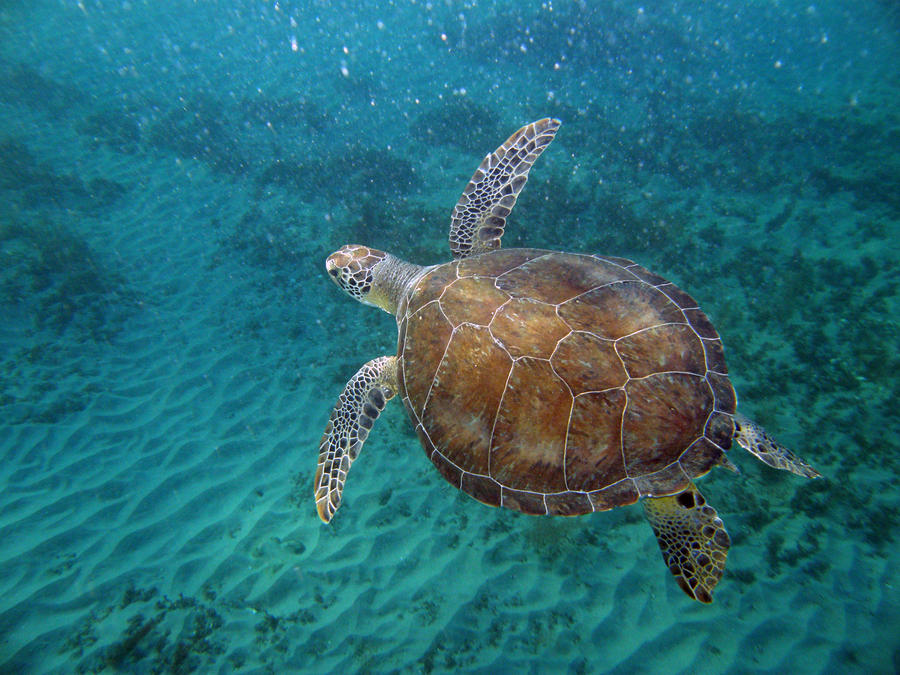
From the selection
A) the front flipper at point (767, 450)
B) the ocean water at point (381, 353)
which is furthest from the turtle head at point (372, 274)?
the front flipper at point (767, 450)

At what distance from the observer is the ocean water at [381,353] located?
3033mm

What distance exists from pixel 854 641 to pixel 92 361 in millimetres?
8783

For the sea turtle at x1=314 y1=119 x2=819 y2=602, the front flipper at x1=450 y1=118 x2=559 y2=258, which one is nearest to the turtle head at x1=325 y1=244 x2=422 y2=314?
the front flipper at x1=450 y1=118 x2=559 y2=258

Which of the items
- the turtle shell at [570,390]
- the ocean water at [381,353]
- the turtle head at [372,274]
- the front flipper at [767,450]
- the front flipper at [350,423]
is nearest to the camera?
the turtle shell at [570,390]

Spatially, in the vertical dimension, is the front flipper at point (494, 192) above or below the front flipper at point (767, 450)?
above

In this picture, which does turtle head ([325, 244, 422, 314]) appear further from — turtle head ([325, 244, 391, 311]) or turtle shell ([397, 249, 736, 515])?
turtle shell ([397, 249, 736, 515])

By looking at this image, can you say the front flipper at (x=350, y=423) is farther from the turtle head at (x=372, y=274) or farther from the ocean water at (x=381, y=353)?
the turtle head at (x=372, y=274)

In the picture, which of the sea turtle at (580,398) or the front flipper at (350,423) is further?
the front flipper at (350,423)

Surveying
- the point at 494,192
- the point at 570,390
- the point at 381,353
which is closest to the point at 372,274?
the point at 381,353

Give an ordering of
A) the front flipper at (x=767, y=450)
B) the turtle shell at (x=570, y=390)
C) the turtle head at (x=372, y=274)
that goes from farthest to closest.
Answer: the turtle head at (x=372, y=274), the front flipper at (x=767, y=450), the turtle shell at (x=570, y=390)

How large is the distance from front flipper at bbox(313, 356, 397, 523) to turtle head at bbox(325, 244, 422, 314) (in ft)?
3.13

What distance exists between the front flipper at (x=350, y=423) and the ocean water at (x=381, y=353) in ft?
2.22

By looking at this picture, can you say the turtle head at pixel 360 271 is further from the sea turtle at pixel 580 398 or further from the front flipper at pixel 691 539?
the front flipper at pixel 691 539

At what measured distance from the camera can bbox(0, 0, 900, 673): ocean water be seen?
3.03m
